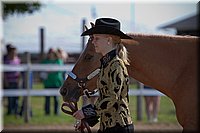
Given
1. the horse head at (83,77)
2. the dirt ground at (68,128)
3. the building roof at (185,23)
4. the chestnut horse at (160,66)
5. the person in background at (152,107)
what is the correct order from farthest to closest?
the building roof at (185,23) < the person in background at (152,107) < the dirt ground at (68,128) < the horse head at (83,77) < the chestnut horse at (160,66)

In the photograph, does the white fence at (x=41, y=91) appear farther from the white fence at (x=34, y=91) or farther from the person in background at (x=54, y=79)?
the person in background at (x=54, y=79)

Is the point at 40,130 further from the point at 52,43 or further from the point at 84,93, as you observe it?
the point at 52,43

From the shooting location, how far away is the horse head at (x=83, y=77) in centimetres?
517

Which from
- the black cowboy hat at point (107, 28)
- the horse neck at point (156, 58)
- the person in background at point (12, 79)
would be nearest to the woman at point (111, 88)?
the black cowboy hat at point (107, 28)

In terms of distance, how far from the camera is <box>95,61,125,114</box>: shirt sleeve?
392 cm

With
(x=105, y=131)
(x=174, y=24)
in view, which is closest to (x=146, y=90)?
(x=105, y=131)

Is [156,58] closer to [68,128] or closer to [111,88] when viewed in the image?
[111,88]

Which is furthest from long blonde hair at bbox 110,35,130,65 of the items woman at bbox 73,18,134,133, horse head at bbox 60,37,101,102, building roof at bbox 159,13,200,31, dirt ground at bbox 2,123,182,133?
building roof at bbox 159,13,200,31

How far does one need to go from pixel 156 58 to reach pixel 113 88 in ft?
4.80

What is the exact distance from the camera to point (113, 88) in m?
3.92

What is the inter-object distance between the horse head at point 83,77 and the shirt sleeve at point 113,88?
3.95 ft

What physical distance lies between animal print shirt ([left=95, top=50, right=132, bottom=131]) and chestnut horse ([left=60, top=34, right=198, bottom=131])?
1.10m

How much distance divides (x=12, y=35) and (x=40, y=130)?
911 cm

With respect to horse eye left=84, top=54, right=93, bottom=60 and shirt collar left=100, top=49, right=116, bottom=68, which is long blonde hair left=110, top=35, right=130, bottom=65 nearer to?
shirt collar left=100, top=49, right=116, bottom=68
